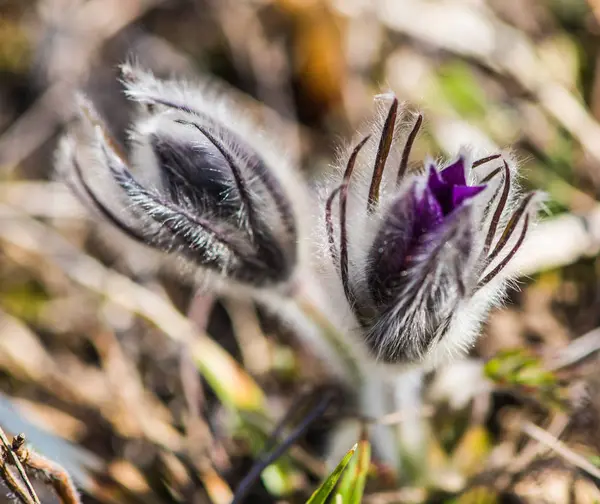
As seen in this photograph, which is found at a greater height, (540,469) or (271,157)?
(271,157)

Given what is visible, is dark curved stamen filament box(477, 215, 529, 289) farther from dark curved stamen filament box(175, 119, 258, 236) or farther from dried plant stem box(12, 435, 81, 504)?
dried plant stem box(12, 435, 81, 504)

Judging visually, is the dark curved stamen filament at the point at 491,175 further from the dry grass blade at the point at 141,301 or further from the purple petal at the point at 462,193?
the dry grass blade at the point at 141,301

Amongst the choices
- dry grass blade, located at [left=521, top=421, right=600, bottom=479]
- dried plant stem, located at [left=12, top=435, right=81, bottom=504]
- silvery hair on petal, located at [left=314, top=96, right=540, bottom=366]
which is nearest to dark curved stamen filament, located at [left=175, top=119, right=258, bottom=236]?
silvery hair on petal, located at [left=314, top=96, right=540, bottom=366]

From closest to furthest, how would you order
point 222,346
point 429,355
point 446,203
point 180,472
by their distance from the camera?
1. point 446,203
2. point 429,355
3. point 180,472
4. point 222,346

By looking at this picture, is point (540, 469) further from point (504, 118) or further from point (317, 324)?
point (504, 118)

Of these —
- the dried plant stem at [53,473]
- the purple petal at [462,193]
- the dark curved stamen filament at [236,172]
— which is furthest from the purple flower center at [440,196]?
the dried plant stem at [53,473]

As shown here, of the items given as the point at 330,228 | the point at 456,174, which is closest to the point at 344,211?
the point at 330,228

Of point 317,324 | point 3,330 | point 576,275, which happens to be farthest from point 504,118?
point 3,330
